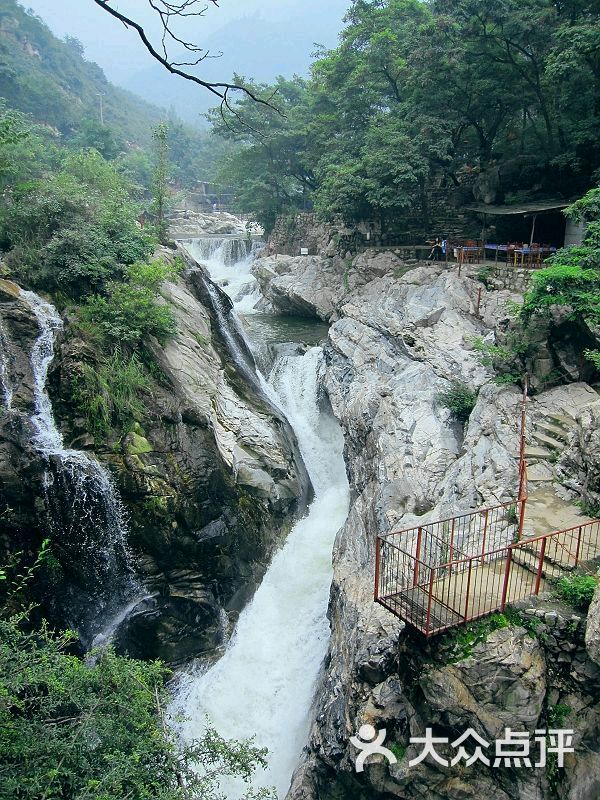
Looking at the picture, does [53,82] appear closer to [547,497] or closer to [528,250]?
[528,250]

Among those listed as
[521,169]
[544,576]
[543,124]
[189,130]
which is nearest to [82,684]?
[544,576]

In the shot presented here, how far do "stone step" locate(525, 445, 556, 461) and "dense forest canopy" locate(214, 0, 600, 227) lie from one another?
35.1ft

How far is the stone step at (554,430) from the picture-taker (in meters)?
10.4

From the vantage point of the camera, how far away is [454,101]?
21.6 metres

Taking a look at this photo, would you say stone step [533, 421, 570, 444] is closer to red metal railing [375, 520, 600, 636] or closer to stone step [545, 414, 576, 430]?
stone step [545, 414, 576, 430]

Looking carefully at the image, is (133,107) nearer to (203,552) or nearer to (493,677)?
(203,552)

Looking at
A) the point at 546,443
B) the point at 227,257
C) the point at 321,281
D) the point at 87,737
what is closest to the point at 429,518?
the point at 546,443

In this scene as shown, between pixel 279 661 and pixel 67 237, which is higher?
pixel 67 237

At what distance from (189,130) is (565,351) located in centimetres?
7224

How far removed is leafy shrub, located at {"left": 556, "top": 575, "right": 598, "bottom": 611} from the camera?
22.4ft

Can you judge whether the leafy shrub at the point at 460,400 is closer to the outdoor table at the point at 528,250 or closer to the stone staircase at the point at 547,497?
the stone staircase at the point at 547,497

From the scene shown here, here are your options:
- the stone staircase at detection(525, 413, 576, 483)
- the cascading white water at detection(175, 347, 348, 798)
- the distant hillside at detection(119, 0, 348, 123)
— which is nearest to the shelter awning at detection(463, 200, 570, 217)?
the stone staircase at detection(525, 413, 576, 483)

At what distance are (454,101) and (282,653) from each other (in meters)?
20.2

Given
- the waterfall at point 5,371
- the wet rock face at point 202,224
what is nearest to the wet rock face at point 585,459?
the waterfall at point 5,371
